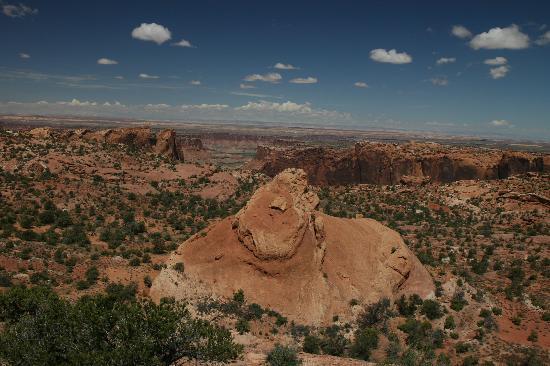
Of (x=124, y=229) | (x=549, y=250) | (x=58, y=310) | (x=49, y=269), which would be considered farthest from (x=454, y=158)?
(x=58, y=310)

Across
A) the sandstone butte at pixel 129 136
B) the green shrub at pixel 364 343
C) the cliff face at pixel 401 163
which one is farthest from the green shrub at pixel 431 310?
the sandstone butte at pixel 129 136

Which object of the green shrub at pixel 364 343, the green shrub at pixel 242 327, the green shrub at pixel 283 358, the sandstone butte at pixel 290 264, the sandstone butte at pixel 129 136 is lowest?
the green shrub at pixel 364 343

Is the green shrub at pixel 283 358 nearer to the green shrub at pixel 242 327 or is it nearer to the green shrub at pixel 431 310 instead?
the green shrub at pixel 242 327

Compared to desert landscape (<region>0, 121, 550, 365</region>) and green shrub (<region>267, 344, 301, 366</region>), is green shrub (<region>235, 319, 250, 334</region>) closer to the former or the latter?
desert landscape (<region>0, 121, 550, 365</region>)

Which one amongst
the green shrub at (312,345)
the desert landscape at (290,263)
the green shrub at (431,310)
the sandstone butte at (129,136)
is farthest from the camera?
the sandstone butte at (129,136)

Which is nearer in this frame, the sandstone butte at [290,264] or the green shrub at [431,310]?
the sandstone butte at [290,264]

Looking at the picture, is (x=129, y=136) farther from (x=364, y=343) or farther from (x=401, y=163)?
(x=364, y=343)

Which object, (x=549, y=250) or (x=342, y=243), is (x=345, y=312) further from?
(x=549, y=250)
